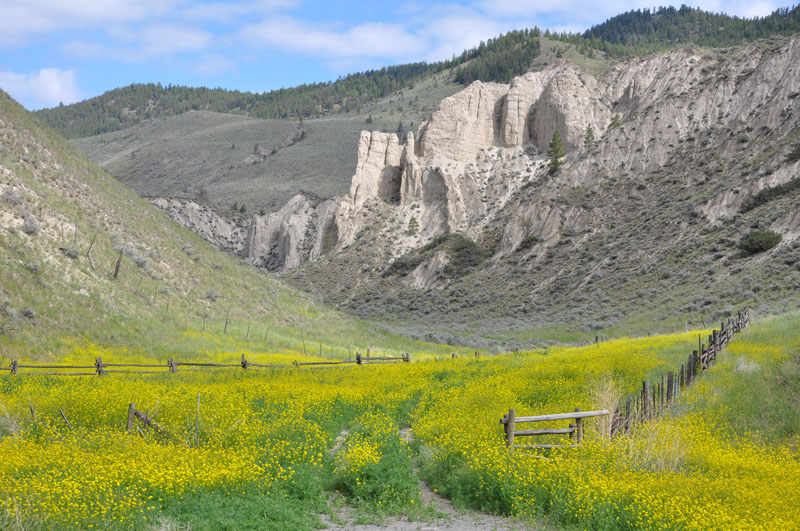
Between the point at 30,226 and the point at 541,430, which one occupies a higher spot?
the point at 30,226

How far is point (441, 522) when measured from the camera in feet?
31.9

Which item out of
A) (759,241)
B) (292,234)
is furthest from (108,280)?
(292,234)

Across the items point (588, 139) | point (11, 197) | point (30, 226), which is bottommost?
point (30, 226)

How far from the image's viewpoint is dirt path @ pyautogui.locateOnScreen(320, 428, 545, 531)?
9344mm

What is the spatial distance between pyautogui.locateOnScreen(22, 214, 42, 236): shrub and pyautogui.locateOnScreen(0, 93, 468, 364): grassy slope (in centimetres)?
23

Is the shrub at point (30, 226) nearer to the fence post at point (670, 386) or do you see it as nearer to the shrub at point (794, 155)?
the fence post at point (670, 386)

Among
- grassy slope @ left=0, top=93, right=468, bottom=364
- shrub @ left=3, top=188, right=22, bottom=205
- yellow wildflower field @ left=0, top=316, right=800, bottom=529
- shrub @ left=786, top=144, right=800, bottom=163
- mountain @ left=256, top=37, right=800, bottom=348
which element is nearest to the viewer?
yellow wildflower field @ left=0, top=316, right=800, bottom=529

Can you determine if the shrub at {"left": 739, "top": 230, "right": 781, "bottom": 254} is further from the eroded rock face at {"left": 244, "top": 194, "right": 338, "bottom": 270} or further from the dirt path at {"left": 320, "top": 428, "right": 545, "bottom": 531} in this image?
the eroded rock face at {"left": 244, "top": 194, "right": 338, "bottom": 270}

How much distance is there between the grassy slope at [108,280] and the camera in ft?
91.8

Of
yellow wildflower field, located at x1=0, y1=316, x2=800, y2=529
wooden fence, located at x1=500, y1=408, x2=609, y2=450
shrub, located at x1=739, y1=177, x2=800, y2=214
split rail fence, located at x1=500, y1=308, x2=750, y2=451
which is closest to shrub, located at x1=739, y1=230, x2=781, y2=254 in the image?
shrub, located at x1=739, y1=177, x2=800, y2=214

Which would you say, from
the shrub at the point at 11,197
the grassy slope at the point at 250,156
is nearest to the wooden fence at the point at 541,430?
the shrub at the point at 11,197

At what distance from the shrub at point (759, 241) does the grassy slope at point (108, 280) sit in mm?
26354

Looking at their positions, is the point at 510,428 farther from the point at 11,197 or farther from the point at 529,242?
the point at 529,242

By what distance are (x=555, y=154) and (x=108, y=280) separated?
58.6 m
